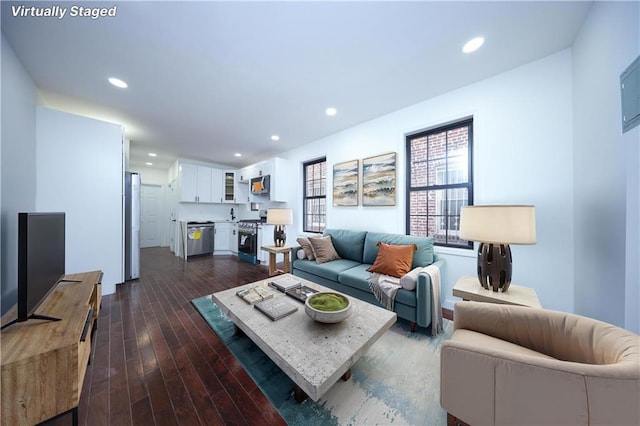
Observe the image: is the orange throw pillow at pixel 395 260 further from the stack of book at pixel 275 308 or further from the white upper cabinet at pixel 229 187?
the white upper cabinet at pixel 229 187

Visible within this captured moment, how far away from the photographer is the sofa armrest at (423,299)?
1863 millimetres

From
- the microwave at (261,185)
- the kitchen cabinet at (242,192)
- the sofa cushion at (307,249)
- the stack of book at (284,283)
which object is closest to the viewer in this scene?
the stack of book at (284,283)

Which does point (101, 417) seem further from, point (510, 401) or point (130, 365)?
point (510, 401)

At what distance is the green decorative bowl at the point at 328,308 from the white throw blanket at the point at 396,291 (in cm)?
66

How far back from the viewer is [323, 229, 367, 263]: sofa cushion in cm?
304

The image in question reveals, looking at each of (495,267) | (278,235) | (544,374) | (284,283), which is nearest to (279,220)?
(278,235)

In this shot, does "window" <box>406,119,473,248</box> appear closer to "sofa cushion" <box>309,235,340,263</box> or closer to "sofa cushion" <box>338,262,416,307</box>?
"sofa cushion" <box>338,262,416,307</box>

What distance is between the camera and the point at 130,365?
159cm

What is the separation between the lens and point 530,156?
203 centimetres

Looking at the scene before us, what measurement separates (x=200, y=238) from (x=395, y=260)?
15.9ft

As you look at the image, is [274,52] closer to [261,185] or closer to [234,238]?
[261,185]

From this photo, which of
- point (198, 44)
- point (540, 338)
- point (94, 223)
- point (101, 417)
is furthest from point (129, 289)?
point (540, 338)

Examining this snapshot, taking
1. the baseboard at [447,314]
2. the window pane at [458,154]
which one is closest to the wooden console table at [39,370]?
the baseboard at [447,314]

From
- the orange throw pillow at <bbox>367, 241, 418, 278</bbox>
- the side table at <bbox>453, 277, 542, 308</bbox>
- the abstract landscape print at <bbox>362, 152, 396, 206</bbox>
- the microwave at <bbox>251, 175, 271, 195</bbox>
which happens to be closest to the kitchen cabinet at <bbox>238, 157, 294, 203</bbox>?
the microwave at <bbox>251, 175, 271, 195</bbox>
